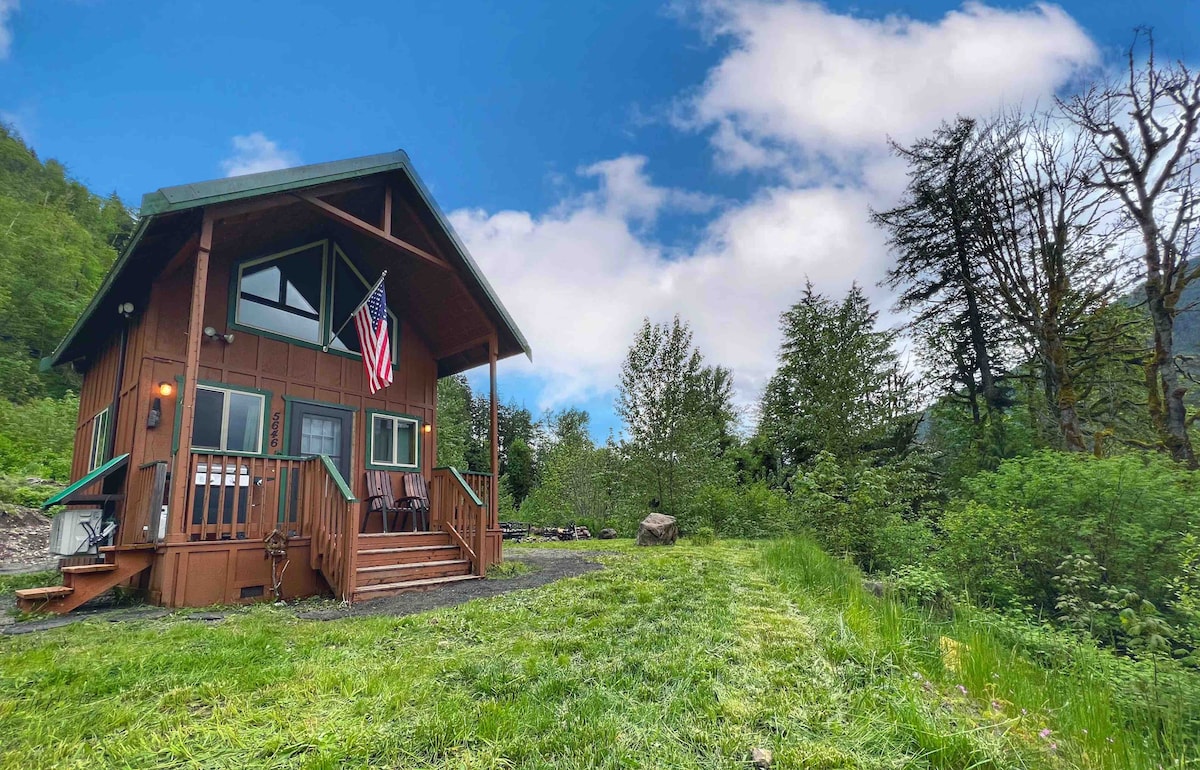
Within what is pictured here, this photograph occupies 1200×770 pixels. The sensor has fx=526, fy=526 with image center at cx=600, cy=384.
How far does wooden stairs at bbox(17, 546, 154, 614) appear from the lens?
15.5 feet

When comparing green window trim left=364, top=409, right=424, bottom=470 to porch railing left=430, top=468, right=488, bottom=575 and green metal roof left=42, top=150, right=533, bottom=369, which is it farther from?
green metal roof left=42, top=150, right=533, bottom=369

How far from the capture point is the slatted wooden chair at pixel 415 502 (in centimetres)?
818

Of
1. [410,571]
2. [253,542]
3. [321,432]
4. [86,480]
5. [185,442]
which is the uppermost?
[321,432]

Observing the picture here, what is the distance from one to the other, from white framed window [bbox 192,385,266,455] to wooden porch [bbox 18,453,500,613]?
77cm

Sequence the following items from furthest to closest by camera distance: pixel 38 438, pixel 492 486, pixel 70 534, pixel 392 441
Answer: pixel 38 438 < pixel 392 441 < pixel 492 486 < pixel 70 534

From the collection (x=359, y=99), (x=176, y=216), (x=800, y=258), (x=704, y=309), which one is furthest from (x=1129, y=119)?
(x=359, y=99)

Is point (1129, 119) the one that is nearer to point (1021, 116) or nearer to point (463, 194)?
point (1021, 116)

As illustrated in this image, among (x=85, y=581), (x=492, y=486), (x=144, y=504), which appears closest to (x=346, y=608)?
(x=85, y=581)

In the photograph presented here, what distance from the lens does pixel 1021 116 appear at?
11.3 m

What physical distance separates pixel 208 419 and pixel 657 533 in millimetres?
8209

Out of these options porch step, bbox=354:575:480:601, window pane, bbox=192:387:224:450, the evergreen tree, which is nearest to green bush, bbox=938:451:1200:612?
porch step, bbox=354:575:480:601

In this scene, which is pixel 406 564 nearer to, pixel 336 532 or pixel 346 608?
pixel 336 532

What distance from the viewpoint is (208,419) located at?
681cm

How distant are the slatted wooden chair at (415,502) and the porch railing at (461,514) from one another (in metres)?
0.43
